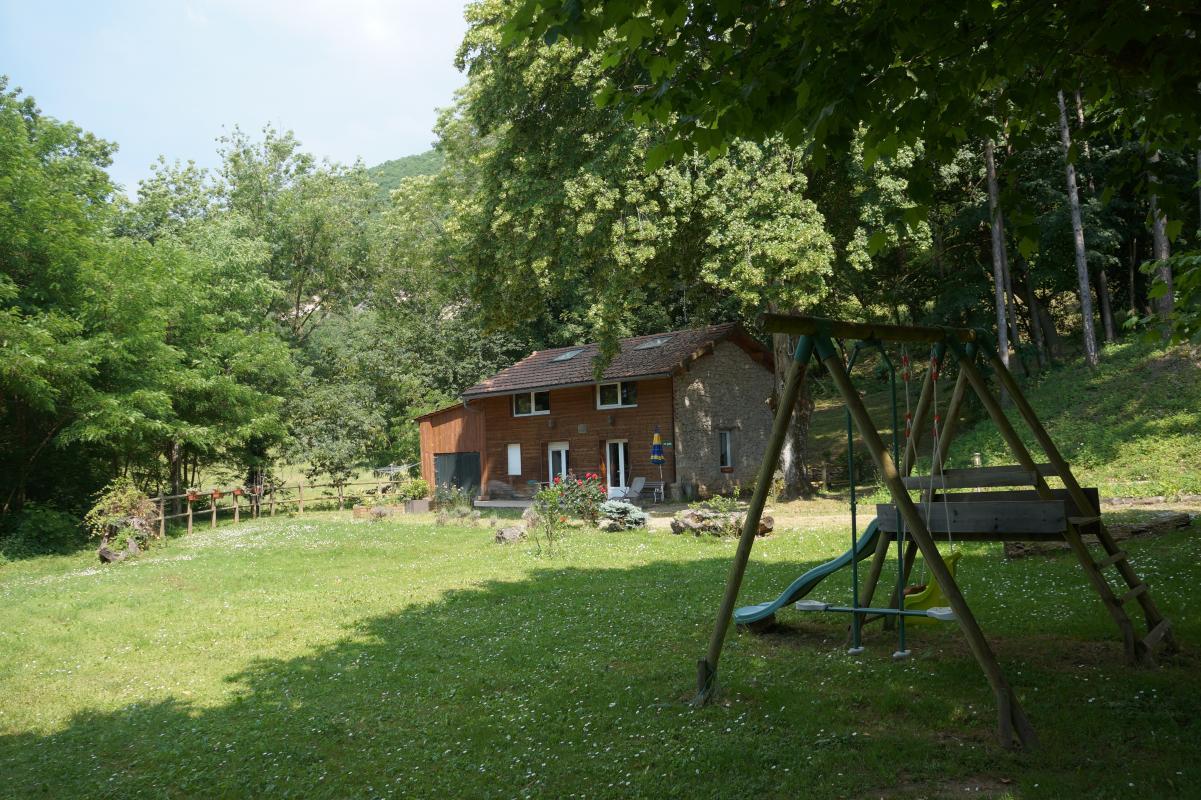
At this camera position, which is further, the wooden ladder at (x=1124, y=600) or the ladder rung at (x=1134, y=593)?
the ladder rung at (x=1134, y=593)

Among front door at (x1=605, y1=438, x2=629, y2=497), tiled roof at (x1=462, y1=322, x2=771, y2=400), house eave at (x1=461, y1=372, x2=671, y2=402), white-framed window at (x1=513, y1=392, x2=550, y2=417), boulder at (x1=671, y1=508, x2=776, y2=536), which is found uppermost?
tiled roof at (x1=462, y1=322, x2=771, y2=400)

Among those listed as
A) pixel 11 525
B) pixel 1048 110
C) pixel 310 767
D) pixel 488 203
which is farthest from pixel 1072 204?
pixel 11 525

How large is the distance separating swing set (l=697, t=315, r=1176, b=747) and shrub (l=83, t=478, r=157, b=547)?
56.3ft

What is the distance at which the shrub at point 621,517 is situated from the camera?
64.6ft

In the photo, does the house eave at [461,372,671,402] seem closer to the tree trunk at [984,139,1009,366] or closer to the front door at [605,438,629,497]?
the front door at [605,438,629,497]

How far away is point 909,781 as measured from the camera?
466 cm

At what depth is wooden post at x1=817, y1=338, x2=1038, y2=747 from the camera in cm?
501

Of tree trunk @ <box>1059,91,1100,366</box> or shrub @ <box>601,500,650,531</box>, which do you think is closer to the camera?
shrub @ <box>601,500,650,531</box>

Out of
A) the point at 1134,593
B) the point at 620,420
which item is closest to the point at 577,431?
the point at 620,420

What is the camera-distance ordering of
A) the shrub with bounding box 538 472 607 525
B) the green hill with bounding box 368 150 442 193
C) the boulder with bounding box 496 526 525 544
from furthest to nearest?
the green hill with bounding box 368 150 442 193, the shrub with bounding box 538 472 607 525, the boulder with bounding box 496 526 525 544

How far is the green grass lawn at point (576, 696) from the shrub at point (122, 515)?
6677 mm

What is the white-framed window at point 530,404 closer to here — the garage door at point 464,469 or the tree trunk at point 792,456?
the garage door at point 464,469

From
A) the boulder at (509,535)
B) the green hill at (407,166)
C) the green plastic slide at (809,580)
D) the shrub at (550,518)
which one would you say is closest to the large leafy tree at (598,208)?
the shrub at (550,518)

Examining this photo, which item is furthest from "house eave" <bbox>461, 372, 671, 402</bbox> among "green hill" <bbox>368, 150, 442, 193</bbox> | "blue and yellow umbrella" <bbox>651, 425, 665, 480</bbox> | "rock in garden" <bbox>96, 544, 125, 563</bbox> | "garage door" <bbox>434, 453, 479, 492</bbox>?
"green hill" <bbox>368, 150, 442, 193</bbox>
